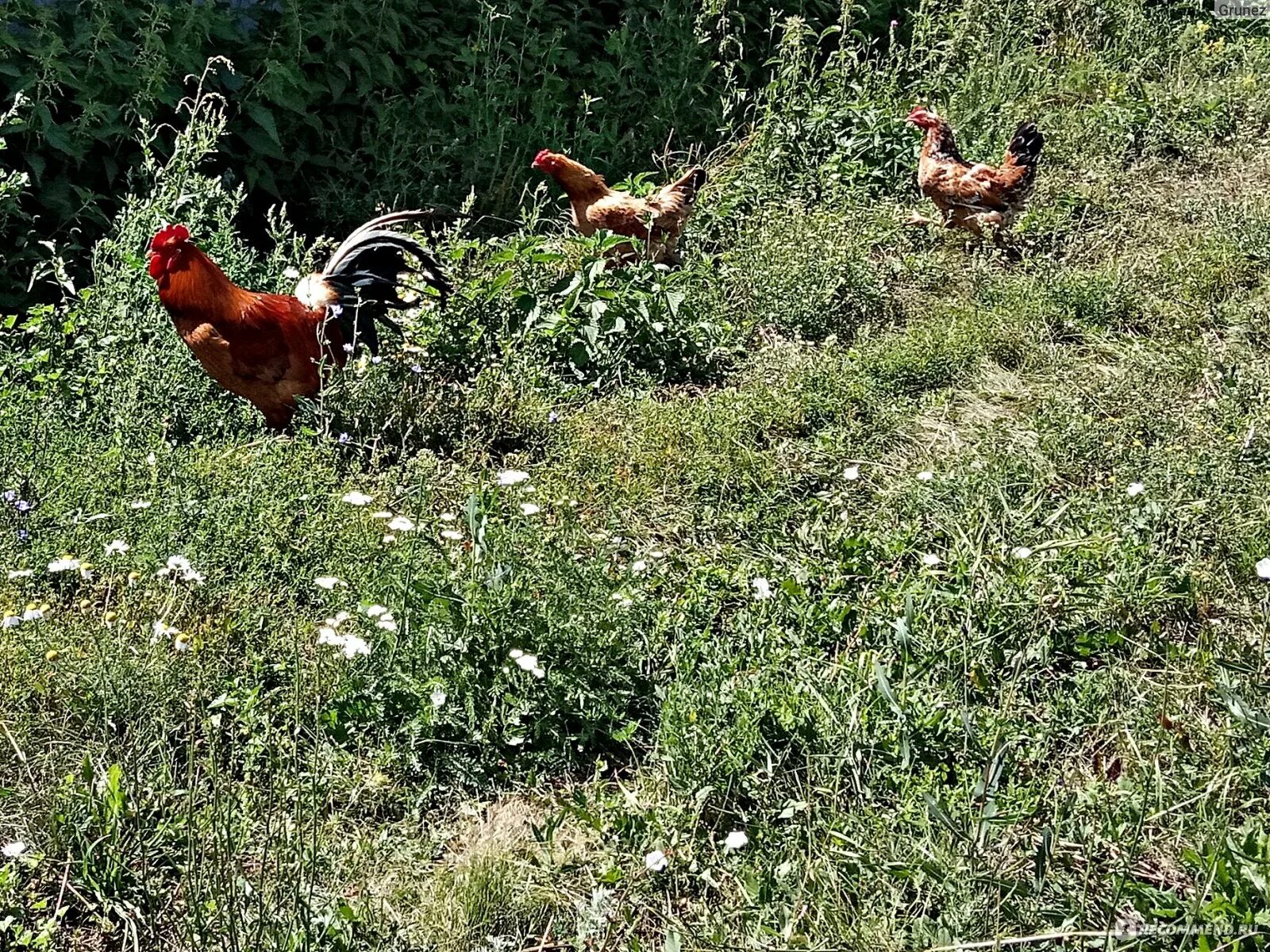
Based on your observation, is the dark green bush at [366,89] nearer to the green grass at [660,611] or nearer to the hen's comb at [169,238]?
the green grass at [660,611]

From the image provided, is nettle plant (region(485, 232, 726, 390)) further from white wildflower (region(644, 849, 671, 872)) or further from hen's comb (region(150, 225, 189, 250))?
white wildflower (region(644, 849, 671, 872))

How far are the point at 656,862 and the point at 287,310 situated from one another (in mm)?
2577

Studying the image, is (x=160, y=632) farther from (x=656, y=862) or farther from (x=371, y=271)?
(x=371, y=271)

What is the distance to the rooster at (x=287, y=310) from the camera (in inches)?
171

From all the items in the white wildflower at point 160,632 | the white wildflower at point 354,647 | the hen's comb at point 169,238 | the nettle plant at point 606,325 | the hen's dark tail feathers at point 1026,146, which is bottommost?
the white wildflower at point 160,632

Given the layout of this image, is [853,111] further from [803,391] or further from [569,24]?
[803,391]

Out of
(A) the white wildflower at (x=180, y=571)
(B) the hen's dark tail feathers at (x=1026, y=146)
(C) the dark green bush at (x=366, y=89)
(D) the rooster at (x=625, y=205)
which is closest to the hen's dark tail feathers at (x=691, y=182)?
(D) the rooster at (x=625, y=205)

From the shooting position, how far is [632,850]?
2.90 meters

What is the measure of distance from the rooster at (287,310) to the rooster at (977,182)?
2470mm

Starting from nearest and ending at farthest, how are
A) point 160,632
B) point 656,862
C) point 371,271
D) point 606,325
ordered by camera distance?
point 656,862 < point 160,632 < point 371,271 < point 606,325

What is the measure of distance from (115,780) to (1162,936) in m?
2.19

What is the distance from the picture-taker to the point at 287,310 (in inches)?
179

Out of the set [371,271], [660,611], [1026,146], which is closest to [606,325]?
[371,271]

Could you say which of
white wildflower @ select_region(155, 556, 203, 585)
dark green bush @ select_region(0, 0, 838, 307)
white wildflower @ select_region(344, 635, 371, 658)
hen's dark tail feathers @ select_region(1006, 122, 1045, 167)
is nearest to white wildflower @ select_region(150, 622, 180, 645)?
white wildflower @ select_region(155, 556, 203, 585)
